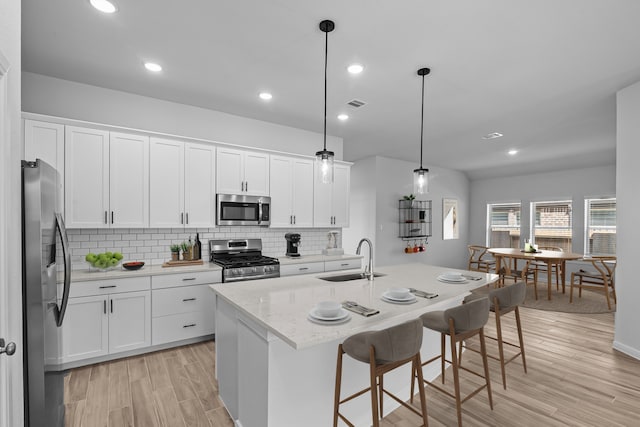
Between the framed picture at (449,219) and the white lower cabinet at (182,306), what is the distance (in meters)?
6.47

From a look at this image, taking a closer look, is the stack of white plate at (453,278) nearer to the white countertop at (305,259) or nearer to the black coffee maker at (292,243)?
the white countertop at (305,259)

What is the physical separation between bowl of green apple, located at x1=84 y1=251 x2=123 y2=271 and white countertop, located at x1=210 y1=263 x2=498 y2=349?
1.50 m

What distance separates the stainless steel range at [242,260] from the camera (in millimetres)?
3588

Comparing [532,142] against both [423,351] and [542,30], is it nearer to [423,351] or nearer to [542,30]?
[542,30]

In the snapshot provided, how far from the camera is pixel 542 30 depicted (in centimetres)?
231

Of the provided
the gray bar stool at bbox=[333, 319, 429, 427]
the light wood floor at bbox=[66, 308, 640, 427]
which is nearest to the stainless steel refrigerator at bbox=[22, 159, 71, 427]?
the light wood floor at bbox=[66, 308, 640, 427]

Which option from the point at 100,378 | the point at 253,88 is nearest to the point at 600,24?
the point at 253,88

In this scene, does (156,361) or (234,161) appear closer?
(156,361)

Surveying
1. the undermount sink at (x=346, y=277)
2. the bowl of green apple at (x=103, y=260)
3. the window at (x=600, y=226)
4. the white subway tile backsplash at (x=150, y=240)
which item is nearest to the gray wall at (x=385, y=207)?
the white subway tile backsplash at (x=150, y=240)

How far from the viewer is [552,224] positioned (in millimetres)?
7480

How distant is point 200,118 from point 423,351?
3.73 metres

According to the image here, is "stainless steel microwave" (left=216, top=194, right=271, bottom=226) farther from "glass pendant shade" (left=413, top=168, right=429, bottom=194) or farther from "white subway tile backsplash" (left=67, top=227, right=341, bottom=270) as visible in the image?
"glass pendant shade" (left=413, top=168, right=429, bottom=194)

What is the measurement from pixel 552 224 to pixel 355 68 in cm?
724

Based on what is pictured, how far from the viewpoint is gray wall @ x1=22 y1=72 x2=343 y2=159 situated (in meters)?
3.15
